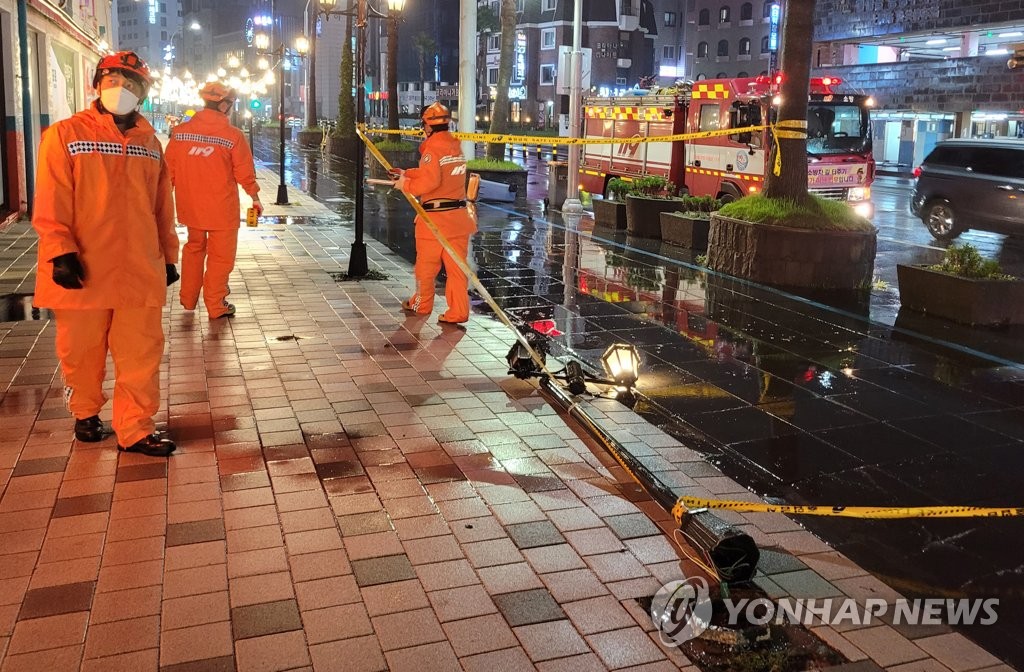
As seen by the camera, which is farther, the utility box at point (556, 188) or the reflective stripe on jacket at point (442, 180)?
the utility box at point (556, 188)

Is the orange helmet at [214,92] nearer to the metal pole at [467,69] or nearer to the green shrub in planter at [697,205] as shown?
the green shrub in planter at [697,205]

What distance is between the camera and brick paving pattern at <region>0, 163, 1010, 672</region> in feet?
10.7

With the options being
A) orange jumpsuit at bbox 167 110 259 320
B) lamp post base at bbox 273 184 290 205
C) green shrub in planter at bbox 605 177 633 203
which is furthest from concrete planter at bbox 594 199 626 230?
orange jumpsuit at bbox 167 110 259 320

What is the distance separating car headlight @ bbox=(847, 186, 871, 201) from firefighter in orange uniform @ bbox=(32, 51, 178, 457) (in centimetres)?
1401

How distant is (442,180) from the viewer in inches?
315

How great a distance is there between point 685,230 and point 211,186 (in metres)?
8.34

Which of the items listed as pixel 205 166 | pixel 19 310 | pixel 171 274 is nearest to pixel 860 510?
pixel 171 274

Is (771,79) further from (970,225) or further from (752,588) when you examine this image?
(752,588)

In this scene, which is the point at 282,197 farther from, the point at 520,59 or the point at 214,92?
the point at 520,59

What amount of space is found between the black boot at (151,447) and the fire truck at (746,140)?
481 inches

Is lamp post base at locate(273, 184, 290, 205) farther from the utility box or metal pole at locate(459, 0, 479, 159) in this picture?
the utility box

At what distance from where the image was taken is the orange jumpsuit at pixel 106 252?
4574mm

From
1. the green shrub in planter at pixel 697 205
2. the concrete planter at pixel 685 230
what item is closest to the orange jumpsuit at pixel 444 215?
the concrete planter at pixel 685 230

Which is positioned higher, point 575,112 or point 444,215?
point 575,112
